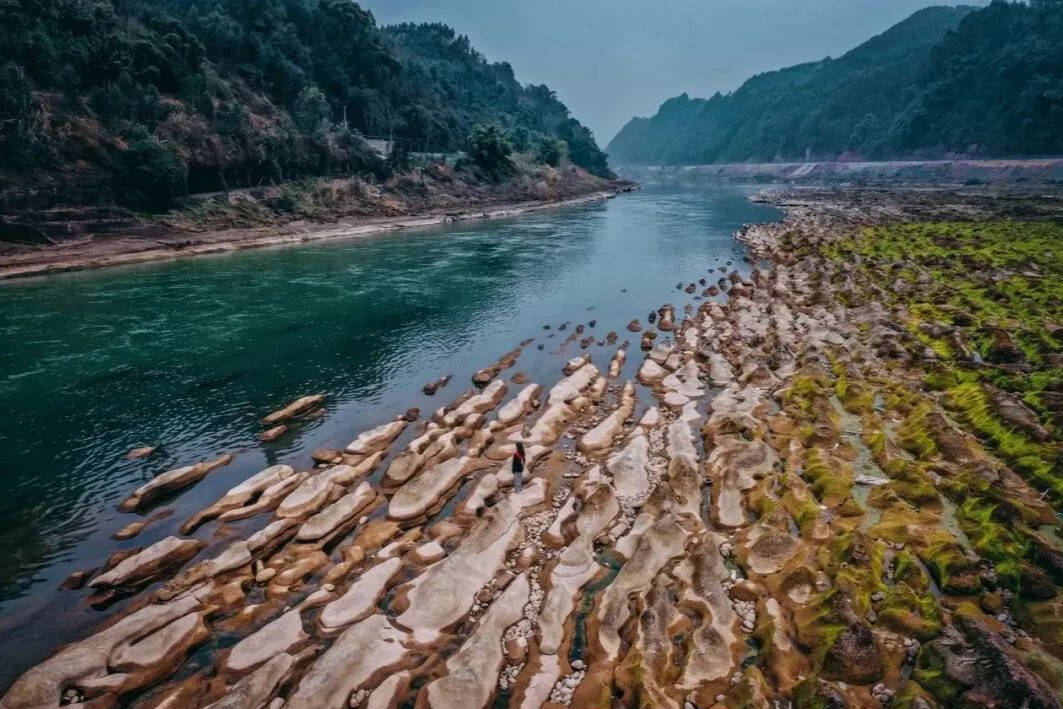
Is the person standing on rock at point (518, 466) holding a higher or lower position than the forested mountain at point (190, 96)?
lower

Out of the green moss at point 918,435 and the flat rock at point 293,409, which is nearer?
the green moss at point 918,435

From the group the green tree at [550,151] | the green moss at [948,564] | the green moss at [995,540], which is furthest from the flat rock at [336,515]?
the green tree at [550,151]

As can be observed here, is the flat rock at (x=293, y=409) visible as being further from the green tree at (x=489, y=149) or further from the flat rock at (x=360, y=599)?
the green tree at (x=489, y=149)

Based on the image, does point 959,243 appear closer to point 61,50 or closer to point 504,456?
point 504,456

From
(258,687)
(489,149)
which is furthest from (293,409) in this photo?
(489,149)

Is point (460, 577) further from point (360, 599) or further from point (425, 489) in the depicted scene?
point (425, 489)

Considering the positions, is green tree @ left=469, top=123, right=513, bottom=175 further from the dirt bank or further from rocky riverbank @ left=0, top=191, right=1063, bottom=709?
the dirt bank
